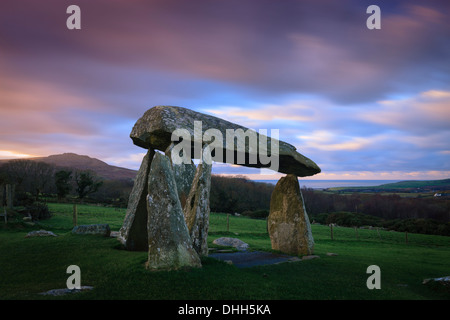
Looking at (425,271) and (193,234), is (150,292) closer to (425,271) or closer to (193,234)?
(193,234)

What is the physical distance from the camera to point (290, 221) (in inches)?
611

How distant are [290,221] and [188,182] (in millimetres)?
5445

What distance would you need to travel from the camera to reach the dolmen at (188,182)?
910 cm

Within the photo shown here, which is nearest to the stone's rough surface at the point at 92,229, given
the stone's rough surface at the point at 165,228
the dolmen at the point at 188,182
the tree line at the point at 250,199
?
the dolmen at the point at 188,182

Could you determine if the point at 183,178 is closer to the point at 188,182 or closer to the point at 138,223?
the point at 188,182

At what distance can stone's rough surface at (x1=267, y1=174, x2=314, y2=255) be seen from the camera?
15.1 metres

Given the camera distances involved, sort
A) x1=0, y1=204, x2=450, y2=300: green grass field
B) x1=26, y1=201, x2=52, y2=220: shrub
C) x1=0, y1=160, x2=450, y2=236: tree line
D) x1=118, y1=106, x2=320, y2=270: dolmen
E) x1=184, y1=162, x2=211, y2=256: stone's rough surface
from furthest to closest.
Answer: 1. x1=0, y1=160, x2=450, y2=236: tree line
2. x1=26, y1=201, x2=52, y2=220: shrub
3. x1=184, y1=162, x2=211, y2=256: stone's rough surface
4. x1=118, y1=106, x2=320, y2=270: dolmen
5. x1=0, y1=204, x2=450, y2=300: green grass field

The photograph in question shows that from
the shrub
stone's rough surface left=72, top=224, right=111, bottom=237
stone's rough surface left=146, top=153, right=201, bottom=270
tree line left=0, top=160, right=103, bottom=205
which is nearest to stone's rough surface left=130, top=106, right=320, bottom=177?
stone's rough surface left=146, top=153, right=201, bottom=270

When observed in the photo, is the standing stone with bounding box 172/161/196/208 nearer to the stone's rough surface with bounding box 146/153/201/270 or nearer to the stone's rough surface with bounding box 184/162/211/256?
the stone's rough surface with bounding box 184/162/211/256

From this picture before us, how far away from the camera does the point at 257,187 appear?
241 feet

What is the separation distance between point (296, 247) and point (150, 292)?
953 cm

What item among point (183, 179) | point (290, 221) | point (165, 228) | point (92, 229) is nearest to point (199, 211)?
point (165, 228)

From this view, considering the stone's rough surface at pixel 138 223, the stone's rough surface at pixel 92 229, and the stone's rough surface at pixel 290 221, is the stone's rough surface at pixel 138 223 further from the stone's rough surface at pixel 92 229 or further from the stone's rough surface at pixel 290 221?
the stone's rough surface at pixel 290 221
